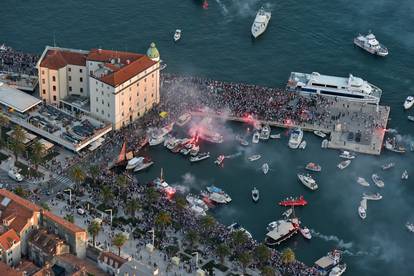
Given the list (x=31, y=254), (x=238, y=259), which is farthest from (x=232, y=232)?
(x=31, y=254)

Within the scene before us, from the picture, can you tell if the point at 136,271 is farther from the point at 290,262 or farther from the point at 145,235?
the point at 290,262

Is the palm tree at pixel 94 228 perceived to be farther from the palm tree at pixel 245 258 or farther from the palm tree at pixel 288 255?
the palm tree at pixel 288 255

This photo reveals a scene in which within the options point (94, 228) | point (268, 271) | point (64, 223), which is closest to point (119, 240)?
point (94, 228)

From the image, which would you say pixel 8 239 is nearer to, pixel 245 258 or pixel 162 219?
pixel 162 219

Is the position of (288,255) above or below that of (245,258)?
above

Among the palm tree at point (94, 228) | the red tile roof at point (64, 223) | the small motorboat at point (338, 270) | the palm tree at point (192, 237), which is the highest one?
the red tile roof at point (64, 223)

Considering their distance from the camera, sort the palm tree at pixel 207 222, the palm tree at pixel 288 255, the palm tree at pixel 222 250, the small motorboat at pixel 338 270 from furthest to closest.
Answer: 1. the palm tree at pixel 207 222
2. the small motorboat at pixel 338 270
3. the palm tree at pixel 222 250
4. the palm tree at pixel 288 255

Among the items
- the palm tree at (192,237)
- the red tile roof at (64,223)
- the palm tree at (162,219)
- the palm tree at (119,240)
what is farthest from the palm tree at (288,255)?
the red tile roof at (64,223)
